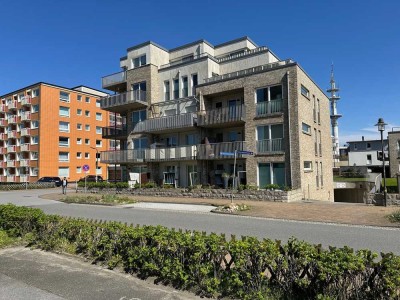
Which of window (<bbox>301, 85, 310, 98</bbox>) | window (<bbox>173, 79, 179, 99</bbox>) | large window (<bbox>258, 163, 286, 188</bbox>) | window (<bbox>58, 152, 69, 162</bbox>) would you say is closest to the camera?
large window (<bbox>258, 163, 286, 188</bbox>)

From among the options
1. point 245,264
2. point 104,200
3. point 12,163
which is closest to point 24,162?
point 12,163

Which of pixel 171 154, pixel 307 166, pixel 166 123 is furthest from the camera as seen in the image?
pixel 166 123

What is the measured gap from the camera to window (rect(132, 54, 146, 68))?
3259cm

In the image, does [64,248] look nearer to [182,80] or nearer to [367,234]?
[367,234]

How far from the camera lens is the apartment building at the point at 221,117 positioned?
22641 millimetres

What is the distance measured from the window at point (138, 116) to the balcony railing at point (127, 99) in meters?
1.48

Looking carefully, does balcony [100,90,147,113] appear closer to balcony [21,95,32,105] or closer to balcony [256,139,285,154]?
balcony [256,139,285,154]

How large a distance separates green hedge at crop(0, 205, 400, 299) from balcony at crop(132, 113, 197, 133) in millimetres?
20033

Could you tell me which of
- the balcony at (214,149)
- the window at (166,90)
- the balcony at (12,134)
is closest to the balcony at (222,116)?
the balcony at (214,149)

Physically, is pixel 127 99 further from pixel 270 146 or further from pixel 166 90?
pixel 270 146

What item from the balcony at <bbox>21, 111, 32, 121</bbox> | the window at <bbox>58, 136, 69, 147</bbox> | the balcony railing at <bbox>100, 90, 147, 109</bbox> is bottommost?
the window at <bbox>58, 136, 69, 147</bbox>

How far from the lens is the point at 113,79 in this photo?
34.4m

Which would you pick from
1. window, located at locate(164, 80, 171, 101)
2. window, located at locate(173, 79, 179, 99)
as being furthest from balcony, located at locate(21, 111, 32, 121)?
window, located at locate(173, 79, 179, 99)

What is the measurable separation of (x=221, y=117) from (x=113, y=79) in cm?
1611
